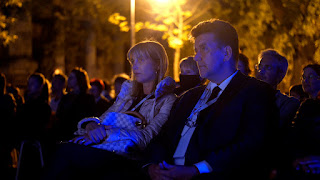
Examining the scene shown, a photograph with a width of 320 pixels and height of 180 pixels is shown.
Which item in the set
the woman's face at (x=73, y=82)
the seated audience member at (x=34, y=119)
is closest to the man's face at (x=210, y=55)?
the seated audience member at (x=34, y=119)

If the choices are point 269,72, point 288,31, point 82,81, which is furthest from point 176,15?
point 269,72

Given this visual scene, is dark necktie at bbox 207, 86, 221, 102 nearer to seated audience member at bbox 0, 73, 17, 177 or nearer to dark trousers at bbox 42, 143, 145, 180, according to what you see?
dark trousers at bbox 42, 143, 145, 180

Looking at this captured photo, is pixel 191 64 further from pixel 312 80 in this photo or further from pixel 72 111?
pixel 72 111

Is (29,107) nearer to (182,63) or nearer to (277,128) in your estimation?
(182,63)

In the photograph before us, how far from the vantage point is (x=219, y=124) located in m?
2.57

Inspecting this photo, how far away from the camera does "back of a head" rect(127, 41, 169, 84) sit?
149 inches

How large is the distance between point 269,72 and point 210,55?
3.49 ft

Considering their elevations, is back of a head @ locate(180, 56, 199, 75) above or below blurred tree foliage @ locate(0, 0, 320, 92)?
below

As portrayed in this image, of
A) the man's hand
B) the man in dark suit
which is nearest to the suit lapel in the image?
the man in dark suit

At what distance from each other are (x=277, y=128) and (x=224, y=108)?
0.39 metres

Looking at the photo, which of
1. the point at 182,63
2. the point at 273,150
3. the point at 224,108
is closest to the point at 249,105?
the point at 224,108

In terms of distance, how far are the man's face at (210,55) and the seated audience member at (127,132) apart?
72cm

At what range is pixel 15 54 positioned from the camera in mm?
16828

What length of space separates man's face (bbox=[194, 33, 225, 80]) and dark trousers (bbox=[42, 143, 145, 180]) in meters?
0.95
